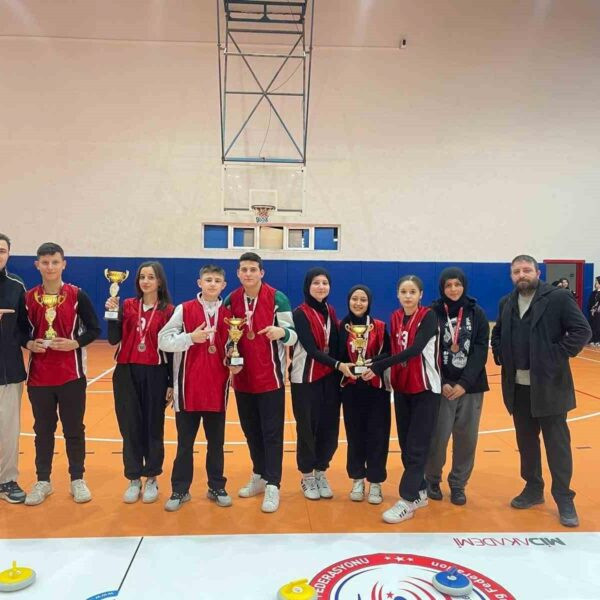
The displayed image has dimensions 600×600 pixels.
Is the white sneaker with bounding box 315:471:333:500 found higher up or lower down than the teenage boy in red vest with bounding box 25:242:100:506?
lower down

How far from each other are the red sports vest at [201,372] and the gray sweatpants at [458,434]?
1.54 meters

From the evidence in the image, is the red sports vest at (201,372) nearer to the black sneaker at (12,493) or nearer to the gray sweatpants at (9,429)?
the gray sweatpants at (9,429)

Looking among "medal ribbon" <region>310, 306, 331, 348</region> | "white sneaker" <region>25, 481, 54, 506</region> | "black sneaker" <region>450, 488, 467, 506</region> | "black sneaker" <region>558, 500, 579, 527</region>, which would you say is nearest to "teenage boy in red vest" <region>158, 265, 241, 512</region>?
"medal ribbon" <region>310, 306, 331, 348</region>

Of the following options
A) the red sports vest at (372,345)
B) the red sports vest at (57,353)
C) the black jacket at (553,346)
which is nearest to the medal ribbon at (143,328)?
the red sports vest at (57,353)

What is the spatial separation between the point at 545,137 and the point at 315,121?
224 inches

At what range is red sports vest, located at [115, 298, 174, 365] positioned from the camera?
3592mm

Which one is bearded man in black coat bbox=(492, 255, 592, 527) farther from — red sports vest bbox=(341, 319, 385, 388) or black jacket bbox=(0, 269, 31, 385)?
black jacket bbox=(0, 269, 31, 385)

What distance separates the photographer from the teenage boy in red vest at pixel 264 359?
353cm

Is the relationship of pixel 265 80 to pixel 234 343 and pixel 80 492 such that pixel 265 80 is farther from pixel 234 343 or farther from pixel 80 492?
pixel 80 492

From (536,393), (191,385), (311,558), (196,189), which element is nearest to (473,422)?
(536,393)

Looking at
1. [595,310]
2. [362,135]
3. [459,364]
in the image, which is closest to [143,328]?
[459,364]

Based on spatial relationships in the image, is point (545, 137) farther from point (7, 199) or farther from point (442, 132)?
point (7, 199)

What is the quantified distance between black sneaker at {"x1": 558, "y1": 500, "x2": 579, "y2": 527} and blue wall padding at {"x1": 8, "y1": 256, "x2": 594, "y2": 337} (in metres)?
9.11

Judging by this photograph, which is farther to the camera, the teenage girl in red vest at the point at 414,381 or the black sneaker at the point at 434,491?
the black sneaker at the point at 434,491
